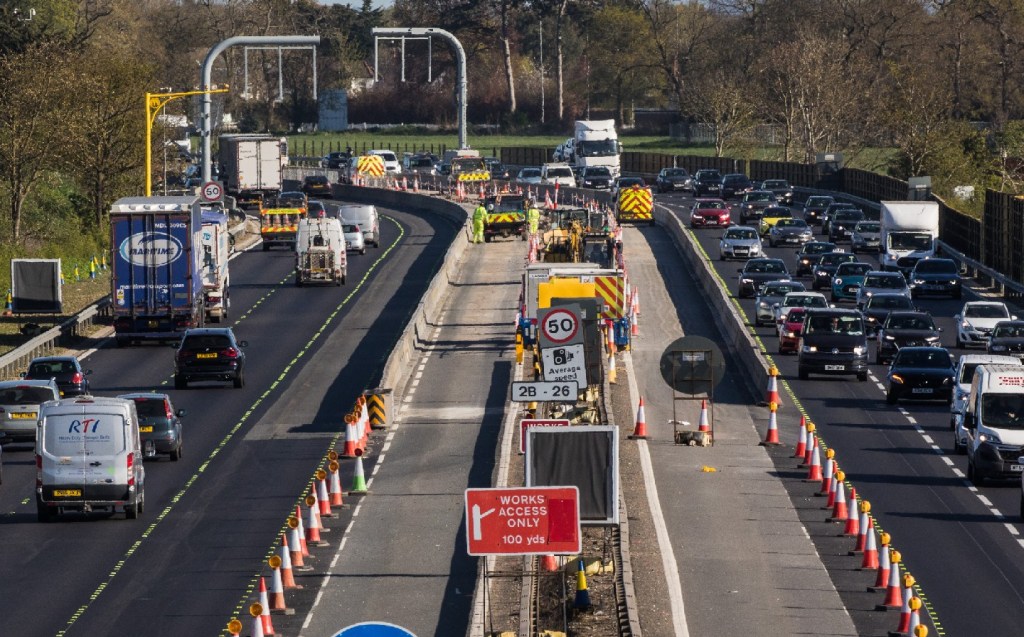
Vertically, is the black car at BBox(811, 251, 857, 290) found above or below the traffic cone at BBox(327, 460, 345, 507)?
above

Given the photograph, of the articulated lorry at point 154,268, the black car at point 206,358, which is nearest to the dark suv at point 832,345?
the black car at point 206,358

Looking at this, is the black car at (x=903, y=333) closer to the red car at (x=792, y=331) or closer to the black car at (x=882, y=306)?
the red car at (x=792, y=331)

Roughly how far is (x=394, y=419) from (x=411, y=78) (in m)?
138

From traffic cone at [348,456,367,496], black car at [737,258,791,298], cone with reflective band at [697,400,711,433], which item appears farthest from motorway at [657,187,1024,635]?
black car at [737,258,791,298]

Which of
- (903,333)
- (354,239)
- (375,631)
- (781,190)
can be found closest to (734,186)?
(781,190)

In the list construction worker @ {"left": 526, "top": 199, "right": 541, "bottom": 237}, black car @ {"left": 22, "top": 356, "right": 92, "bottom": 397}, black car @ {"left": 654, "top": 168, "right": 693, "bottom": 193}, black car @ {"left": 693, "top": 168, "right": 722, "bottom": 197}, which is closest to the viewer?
black car @ {"left": 22, "top": 356, "right": 92, "bottom": 397}

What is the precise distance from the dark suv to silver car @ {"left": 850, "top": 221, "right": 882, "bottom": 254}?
101 feet

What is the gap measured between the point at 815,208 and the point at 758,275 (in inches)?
1241

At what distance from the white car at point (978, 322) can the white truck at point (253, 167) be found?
5368 cm

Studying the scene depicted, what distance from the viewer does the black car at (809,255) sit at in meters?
70.9

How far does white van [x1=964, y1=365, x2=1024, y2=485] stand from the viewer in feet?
110

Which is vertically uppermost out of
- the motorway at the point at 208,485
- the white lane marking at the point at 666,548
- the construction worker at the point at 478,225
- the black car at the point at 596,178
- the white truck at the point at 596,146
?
the white truck at the point at 596,146

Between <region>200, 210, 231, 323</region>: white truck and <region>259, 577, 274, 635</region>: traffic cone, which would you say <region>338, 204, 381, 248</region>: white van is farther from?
<region>259, 577, 274, 635</region>: traffic cone

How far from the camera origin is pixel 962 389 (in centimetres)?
3922
